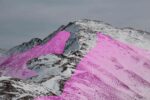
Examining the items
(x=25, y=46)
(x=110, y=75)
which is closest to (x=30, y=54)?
(x=25, y=46)

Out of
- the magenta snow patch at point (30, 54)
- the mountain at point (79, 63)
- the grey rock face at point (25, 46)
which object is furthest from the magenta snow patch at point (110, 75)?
the grey rock face at point (25, 46)

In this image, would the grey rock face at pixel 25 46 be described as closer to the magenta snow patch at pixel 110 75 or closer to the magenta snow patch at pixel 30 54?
the magenta snow patch at pixel 30 54

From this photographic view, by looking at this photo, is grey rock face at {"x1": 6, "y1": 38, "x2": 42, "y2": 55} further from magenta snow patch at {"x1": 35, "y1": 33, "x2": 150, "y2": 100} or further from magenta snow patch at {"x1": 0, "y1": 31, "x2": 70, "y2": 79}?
magenta snow patch at {"x1": 35, "y1": 33, "x2": 150, "y2": 100}

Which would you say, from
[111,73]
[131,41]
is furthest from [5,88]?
[131,41]

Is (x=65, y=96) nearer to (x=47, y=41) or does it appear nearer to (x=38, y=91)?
(x=38, y=91)

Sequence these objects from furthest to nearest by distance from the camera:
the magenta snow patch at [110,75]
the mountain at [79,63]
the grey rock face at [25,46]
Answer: the grey rock face at [25,46], the magenta snow patch at [110,75], the mountain at [79,63]

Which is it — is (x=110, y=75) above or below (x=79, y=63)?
below

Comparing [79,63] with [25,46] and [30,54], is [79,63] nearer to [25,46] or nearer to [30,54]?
[30,54]
